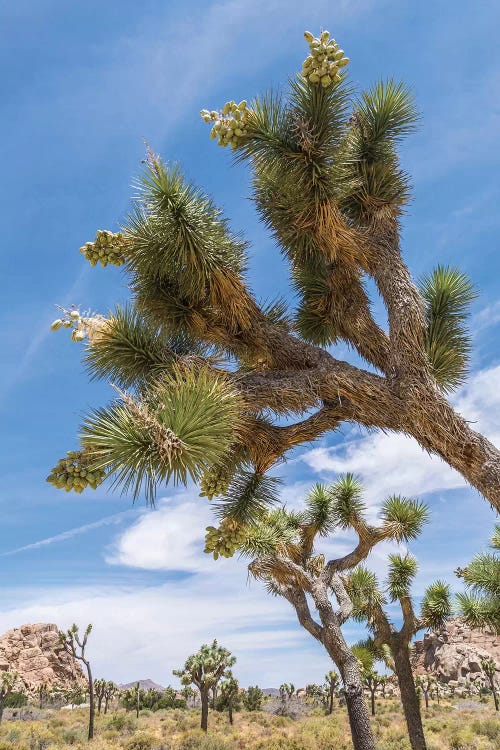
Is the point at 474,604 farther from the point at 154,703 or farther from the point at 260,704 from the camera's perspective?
the point at 154,703

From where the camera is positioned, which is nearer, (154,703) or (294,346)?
(294,346)

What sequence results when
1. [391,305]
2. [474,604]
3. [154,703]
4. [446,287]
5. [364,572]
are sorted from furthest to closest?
[154,703]
[364,572]
[474,604]
[446,287]
[391,305]

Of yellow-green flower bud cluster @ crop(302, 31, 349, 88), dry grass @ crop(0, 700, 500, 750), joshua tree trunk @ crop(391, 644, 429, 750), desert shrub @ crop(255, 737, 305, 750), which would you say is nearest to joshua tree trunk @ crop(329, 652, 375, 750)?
joshua tree trunk @ crop(391, 644, 429, 750)

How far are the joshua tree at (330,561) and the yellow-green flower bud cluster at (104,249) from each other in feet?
22.4

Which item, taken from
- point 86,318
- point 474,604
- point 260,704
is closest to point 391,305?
point 86,318

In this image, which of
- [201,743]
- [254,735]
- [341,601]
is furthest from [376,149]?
[254,735]

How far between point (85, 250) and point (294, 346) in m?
2.16

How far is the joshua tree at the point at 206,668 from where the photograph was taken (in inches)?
937

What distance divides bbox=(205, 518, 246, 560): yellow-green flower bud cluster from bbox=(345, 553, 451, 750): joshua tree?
1037 cm

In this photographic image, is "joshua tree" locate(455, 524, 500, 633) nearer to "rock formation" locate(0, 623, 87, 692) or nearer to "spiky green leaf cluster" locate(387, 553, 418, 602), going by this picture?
"spiky green leaf cluster" locate(387, 553, 418, 602)

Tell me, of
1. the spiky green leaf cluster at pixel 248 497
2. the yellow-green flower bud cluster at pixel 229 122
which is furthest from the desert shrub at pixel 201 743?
the yellow-green flower bud cluster at pixel 229 122

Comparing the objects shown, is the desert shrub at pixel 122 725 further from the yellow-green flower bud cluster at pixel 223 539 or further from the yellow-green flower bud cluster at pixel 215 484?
the yellow-green flower bud cluster at pixel 215 484

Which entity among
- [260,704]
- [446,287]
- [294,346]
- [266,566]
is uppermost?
[446,287]

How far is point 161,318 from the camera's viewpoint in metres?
5.36
